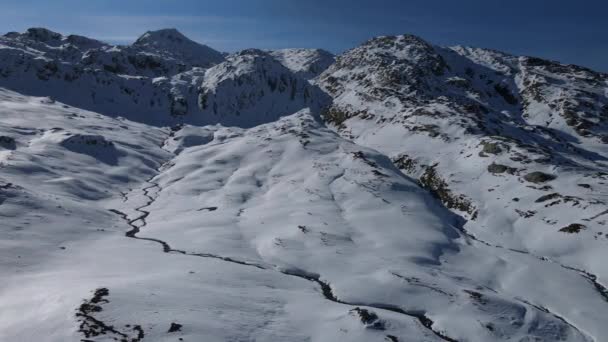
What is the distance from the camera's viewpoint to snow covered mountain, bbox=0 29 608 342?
108 ft

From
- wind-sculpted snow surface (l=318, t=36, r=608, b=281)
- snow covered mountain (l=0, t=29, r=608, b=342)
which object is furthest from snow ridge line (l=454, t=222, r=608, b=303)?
wind-sculpted snow surface (l=318, t=36, r=608, b=281)

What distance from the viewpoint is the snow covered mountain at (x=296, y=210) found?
33062 millimetres

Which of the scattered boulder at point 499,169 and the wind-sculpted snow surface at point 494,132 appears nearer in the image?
the wind-sculpted snow surface at point 494,132

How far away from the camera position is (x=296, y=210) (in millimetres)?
64125

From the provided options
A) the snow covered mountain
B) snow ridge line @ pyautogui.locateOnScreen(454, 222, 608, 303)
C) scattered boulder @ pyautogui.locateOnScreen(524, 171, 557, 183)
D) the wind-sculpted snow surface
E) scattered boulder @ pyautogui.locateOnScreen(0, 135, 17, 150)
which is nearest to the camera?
the snow covered mountain

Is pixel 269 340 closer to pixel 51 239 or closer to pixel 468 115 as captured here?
pixel 51 239

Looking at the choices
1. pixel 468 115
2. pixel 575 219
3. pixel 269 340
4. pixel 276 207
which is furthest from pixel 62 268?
pixel 468 115

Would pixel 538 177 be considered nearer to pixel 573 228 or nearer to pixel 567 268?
pixel 573 228

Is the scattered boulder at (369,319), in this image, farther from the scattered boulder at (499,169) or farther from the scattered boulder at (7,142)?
the scattered boulder at (7,142)

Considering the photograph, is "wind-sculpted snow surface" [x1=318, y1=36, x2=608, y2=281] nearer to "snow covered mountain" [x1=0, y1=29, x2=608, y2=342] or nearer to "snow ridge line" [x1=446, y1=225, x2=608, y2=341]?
"snow covered mountain" [x1=0, y1=29, x2=608, y2=342]

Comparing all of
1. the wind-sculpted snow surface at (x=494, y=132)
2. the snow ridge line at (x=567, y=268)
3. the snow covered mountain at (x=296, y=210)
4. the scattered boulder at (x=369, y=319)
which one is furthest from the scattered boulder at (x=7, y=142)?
the scattered boulder at (x=369, y=319)

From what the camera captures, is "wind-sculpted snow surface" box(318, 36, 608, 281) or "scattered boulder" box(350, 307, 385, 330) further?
"wind-sculpted snow surface" box(318, 36, 608, 281)

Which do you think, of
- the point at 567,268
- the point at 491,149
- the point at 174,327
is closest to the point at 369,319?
the point at 174,327

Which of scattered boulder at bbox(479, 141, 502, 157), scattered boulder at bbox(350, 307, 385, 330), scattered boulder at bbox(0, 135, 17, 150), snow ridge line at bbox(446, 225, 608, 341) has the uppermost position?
scattered boulder at bbox(479, 141, 502, 157)
